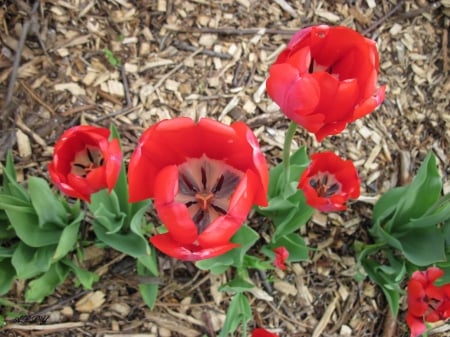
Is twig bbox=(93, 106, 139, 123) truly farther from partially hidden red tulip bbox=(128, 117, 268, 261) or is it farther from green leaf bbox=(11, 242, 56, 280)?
partially hidden red tulip bbox=(128, 117, 268, 261)

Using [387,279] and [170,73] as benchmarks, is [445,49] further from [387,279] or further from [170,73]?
[170,73]

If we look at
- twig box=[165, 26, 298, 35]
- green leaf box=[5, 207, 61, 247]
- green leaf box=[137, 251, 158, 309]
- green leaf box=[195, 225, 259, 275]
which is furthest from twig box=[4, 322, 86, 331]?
twig box=[165, 26, 298, 35]

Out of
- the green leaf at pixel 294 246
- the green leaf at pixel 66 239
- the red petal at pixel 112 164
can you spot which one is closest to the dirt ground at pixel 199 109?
the green leaf at pixel 294 246

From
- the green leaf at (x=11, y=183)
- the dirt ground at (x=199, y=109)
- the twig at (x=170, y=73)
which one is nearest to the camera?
the green leaf at (x=11, y=183)

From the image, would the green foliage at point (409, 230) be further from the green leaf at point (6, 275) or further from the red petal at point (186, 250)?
the green leaf at point (6, 275)

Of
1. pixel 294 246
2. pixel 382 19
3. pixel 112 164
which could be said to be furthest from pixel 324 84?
pixel 382 19

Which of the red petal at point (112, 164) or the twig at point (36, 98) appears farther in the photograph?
the twig at point (36, 98)

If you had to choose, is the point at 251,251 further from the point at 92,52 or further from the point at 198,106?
the point at 92,52

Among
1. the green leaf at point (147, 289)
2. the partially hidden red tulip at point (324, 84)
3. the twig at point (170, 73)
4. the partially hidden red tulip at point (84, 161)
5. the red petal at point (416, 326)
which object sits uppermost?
the partially hidden red tulip at point (324, 84)
